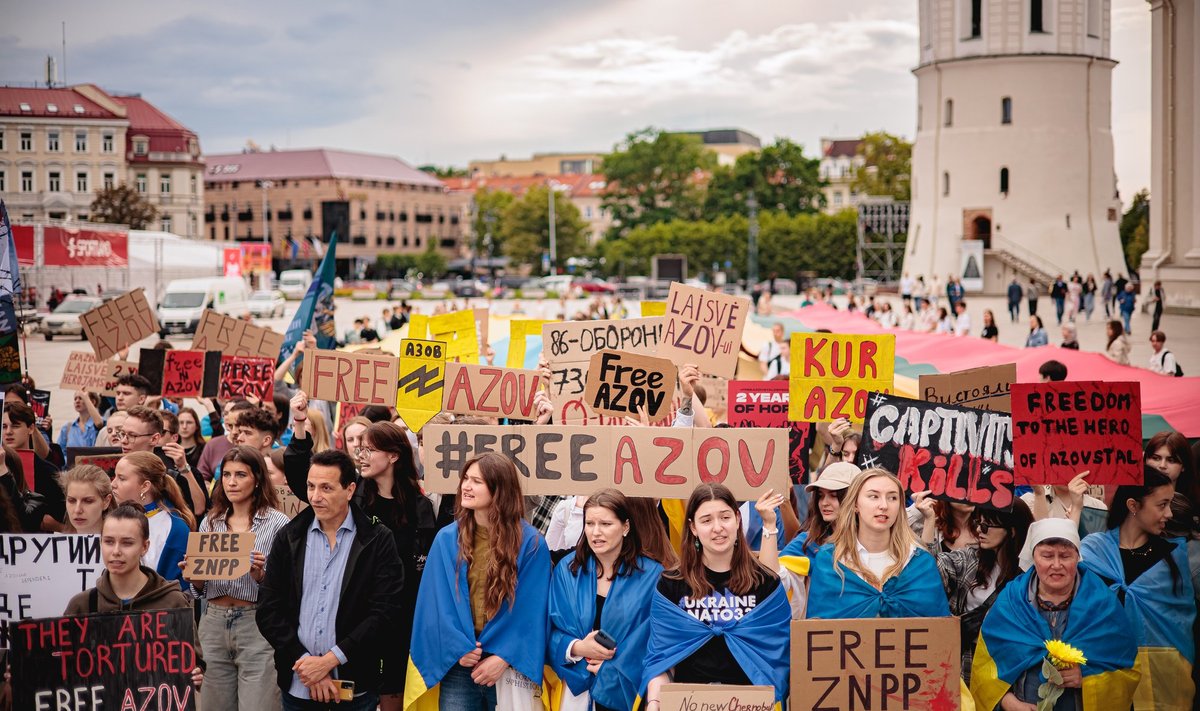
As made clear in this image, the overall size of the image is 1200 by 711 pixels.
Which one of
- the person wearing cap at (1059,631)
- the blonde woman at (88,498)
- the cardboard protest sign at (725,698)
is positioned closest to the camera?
the cardboard protest sign at (725,698)

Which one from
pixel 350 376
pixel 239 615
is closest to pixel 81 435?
pixel 350 376

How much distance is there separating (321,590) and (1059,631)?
3509 mm

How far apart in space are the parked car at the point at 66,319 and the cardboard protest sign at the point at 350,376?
34479 millimetres

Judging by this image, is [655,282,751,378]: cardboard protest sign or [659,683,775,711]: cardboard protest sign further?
[655,282,751,378]: cardboard protest sign

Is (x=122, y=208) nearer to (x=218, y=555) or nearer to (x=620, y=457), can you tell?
(x=218, y=555)

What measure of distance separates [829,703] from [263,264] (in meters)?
67.9

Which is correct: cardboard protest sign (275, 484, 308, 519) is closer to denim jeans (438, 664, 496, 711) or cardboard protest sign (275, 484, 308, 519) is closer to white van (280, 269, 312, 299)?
denim jeans (438, 664, 496, 711)

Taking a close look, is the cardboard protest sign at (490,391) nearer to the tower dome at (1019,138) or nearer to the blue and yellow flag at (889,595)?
the blue and yellow flag at (889,595)

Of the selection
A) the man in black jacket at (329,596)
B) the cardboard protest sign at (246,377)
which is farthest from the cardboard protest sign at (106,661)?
the cardboard protest sign at (246,377)

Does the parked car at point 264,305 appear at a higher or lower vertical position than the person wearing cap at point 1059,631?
higher

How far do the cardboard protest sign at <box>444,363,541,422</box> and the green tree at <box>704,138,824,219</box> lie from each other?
10181 centimetres

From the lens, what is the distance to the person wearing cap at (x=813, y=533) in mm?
6086

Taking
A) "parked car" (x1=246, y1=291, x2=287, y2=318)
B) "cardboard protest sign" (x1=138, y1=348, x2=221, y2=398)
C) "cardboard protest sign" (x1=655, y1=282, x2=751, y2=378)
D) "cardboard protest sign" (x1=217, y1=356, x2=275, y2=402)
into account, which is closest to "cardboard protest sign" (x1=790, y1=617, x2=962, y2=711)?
"cardboard protest sign" (x1=655, y1=282, x2=751, y2=378)

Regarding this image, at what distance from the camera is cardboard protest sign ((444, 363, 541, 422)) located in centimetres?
928
